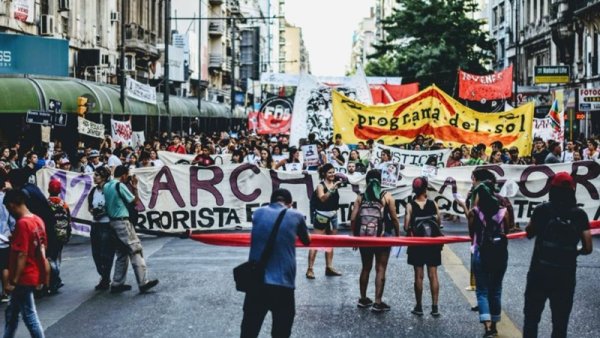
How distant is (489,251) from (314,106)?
16427 mm

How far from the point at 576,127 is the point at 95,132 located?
92.5 feet

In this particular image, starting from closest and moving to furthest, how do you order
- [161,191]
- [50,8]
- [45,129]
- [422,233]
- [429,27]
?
[422,233] < [161,191] < [45,129] < [50,8] < [429,27]

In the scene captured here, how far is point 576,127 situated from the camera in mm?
46031

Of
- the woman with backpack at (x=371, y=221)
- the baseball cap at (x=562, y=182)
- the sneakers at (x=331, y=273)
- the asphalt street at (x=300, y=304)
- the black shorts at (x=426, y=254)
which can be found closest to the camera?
the baseball cap at (x=562, y=182)

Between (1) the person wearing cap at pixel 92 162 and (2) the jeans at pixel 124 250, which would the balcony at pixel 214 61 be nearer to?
(1) the person wearing cap at pixel 92 162

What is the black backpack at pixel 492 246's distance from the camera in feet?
30.1

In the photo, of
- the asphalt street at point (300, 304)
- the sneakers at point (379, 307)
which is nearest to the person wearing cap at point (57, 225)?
the asphalt street at point (300, 304)

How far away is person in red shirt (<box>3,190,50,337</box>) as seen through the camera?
316 inches

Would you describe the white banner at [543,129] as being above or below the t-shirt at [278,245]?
above

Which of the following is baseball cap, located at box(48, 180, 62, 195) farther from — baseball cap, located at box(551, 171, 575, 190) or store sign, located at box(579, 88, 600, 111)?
store sign, located at box(579, 88, 600, 111)

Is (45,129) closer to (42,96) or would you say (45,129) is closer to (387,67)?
(42,96)

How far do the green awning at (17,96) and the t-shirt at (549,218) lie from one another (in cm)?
1986

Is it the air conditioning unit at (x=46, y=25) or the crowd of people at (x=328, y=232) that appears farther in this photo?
the air conditioning unit at (x=46, y=25)

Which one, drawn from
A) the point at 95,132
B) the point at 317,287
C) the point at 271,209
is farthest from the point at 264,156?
the point at 271,209
